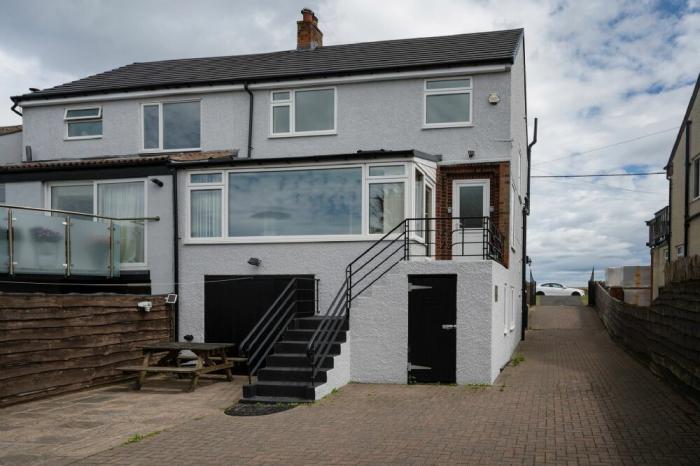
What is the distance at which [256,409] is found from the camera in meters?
10.0

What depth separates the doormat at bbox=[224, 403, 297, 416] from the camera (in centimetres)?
979

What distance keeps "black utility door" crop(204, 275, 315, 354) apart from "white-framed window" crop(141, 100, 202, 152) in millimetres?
5450

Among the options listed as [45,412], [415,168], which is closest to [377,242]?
[415,168]

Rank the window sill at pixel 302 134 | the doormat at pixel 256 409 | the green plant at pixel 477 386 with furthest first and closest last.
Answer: the window sill at pixel 302 134, the green plant at pixel 477 386, the doormat at pixel 256 409

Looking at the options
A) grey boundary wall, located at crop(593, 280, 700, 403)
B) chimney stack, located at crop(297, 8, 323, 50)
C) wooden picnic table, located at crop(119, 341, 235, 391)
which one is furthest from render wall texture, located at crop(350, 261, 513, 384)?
chimney stack, located at crop(297, 8, 323, 50)

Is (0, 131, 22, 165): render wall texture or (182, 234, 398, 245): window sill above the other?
(0, 131, 22, 165): render wall texture

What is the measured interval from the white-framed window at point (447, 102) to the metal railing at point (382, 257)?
257 centimetres

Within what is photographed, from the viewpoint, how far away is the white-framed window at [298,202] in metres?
13.6

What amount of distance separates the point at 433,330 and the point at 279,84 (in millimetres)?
8567

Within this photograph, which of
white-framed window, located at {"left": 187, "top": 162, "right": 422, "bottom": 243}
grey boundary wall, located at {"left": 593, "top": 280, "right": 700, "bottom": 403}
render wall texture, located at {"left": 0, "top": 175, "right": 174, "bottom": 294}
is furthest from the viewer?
render wall texture, located at {"left": 0, "top": 175, "right": 174, "bottom": 294}

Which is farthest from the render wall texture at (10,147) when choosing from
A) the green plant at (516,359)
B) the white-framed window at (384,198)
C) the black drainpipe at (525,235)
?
the black drainpipe at (525,235)

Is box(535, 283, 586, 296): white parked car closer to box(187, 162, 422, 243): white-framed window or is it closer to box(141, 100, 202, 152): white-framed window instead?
box(141, 100, 202, 152): white-framed window

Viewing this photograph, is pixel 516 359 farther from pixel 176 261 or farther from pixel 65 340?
pixel 65 340

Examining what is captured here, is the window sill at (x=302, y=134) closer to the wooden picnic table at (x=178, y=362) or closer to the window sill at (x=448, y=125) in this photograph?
the window sill at (x=448, y=125)
